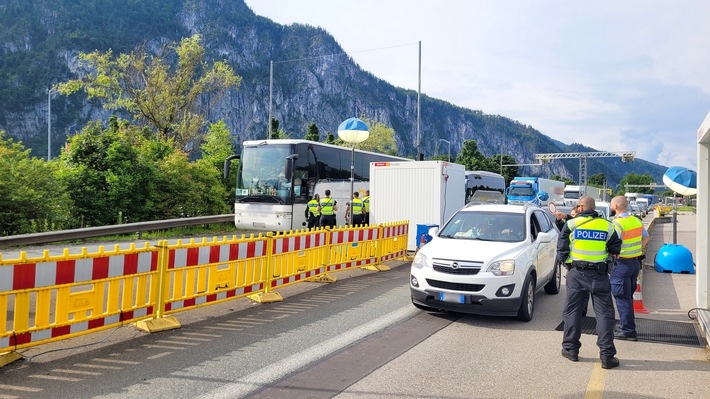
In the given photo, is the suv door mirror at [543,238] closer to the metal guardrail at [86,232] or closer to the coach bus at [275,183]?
the coach bus at [275,183]

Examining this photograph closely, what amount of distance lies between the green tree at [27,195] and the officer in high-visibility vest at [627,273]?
53.4 feet

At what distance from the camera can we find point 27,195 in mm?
16219

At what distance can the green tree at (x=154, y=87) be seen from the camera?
101 ft

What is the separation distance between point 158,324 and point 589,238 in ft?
17.1

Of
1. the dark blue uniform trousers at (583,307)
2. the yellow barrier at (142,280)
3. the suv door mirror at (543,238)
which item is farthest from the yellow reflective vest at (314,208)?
the dark blue uniform trousers at (583,307)

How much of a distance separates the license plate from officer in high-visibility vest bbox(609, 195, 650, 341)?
1972mm

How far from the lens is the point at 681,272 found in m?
13.2

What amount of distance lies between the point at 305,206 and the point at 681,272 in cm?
1151

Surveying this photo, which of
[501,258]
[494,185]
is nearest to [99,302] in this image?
[501,258]

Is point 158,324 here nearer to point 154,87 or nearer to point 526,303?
point 526,303

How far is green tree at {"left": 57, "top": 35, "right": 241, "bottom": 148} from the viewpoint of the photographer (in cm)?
3069

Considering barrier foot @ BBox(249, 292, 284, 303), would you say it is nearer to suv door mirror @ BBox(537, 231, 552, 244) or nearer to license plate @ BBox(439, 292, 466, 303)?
license plate @ BBox(439, 292, 466, 303)

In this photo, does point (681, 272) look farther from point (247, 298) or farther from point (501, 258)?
point (247, 298)

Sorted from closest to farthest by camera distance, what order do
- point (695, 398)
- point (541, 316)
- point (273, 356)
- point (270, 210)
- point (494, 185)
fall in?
point (695, 398) → point (273, 356) → point (541, 316) → point (270, 210) → point (494, 185)
